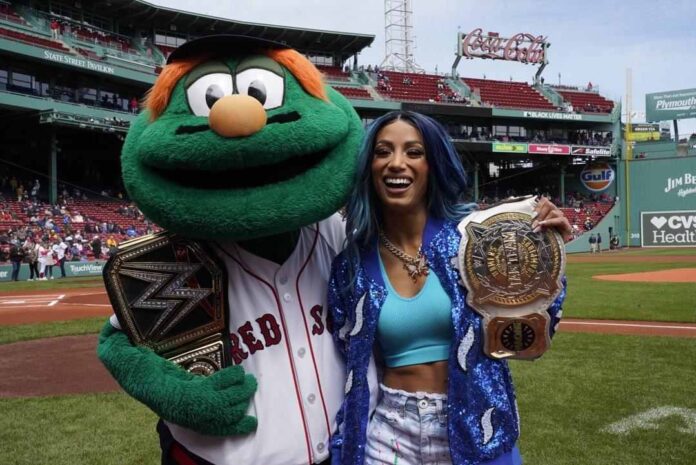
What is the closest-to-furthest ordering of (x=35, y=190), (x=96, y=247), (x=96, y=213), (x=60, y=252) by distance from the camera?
(x=60, y=252), (x=96, y=247), (x=35, y=190), (x=96, y=213)

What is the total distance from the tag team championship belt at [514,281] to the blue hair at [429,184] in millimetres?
254

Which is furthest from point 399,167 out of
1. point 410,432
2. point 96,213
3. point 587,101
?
point 587,101

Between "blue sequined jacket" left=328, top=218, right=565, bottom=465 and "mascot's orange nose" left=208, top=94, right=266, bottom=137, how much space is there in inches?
22.0

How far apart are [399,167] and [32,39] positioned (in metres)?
27.0

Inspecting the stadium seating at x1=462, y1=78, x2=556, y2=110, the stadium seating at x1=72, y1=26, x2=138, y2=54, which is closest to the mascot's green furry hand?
the stadium seating at x1=72, y1=26, x2=138, y2=54

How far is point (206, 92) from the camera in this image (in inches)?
83.0

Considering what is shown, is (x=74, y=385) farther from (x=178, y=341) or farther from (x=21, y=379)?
(x=178, y=341)

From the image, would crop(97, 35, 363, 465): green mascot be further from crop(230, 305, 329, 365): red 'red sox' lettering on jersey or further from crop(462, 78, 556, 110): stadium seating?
crop(462, 78, 556, 110): stadium seating

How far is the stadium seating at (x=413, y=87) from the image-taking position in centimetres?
3916

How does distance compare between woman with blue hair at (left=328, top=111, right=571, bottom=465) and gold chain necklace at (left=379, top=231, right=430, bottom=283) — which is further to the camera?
gold chain necklace at (left=379, top=231, right=430, bottom=283)

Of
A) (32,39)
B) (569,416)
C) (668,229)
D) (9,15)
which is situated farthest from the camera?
(668,229)

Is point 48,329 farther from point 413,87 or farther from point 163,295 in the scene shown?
point 413,87

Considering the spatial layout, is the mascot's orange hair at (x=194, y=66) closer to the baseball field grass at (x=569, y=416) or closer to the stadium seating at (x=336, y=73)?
the baseball field grass at (x=569, y=416)

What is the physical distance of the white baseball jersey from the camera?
6.73 feet
